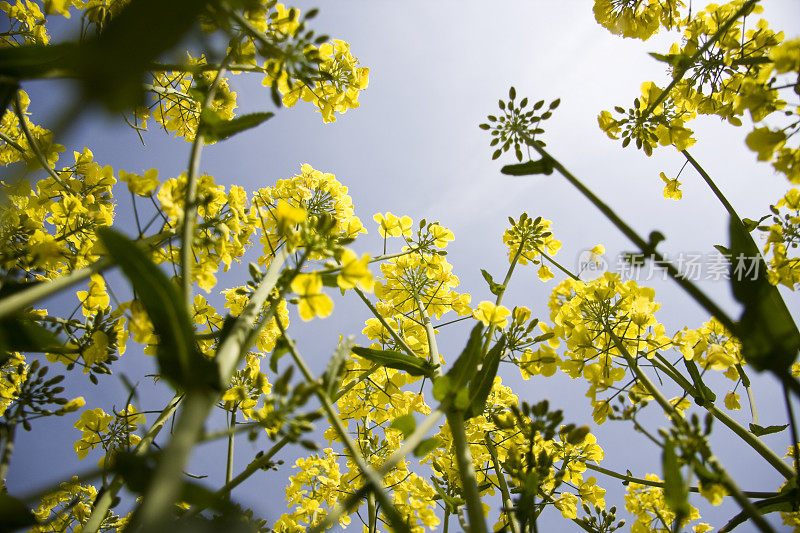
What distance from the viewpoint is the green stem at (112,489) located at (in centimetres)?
154

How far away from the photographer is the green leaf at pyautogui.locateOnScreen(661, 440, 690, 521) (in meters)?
1.05

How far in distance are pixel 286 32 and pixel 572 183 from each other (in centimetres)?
156

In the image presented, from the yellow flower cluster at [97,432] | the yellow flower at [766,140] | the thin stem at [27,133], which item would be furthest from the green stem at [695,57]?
the yellow flower cluster at [97,432]

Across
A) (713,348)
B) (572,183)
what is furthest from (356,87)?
(713,348)

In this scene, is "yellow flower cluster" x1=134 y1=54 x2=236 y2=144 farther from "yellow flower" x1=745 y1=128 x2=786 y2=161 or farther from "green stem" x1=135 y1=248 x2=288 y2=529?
"yellow flower" x1=745 y1=128 x2=786 y2=161

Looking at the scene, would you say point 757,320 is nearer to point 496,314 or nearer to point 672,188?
point 496,314

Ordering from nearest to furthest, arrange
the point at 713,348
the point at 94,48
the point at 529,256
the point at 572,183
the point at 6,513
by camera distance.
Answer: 1. the point at 6,513
2. the point at 94,48
3. the point at 572,183
4. the point at 713,348
5. the point at 529,256

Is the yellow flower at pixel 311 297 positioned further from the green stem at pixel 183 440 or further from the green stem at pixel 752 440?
the green stem at pixel 752 440

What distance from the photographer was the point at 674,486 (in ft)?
3.54

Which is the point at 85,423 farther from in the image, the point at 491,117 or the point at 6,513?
the point at 491,117

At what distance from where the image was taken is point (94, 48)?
3.60 ft

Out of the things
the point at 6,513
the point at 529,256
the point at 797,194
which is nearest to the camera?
the point at 6,513

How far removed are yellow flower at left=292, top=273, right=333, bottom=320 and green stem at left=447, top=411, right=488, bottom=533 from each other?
0.58 m

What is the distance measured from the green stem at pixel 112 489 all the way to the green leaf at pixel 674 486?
1.46m
